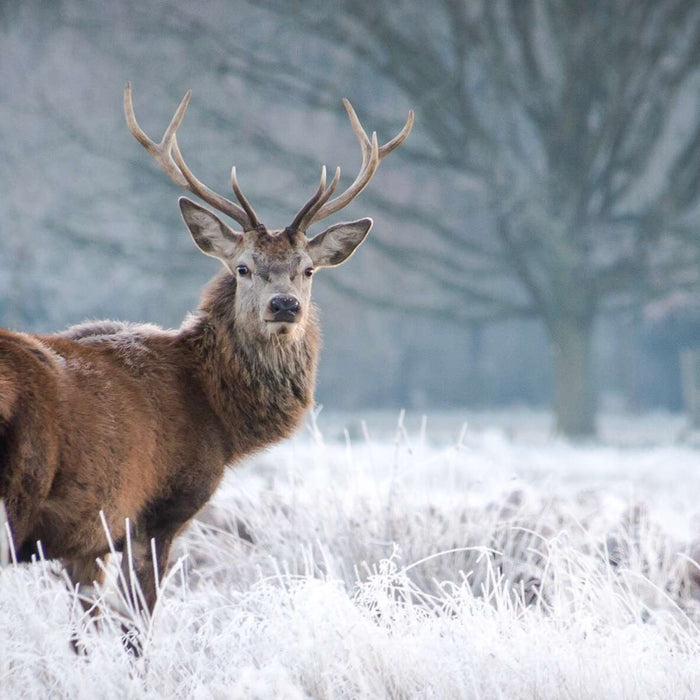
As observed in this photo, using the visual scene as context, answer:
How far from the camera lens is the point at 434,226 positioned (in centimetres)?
1265

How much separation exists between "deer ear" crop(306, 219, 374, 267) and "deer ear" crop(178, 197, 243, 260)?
321mm

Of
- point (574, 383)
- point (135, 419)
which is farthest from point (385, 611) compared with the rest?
point (574, 383)

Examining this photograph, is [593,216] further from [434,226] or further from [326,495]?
[326,495]

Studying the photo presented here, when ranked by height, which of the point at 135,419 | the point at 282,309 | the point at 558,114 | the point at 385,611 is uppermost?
the point at 558,114

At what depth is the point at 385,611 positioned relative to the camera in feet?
10.4

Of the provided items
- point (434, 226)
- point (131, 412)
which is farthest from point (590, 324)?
point (131, 412)

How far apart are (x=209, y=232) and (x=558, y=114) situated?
29.2 ft

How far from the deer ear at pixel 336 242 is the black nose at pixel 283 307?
17.3 inches

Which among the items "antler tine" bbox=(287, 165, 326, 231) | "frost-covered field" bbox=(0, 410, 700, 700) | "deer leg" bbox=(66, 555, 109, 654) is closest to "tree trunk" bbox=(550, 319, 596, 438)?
"frost-covered field" bbox=(0, 410, 700, 700)

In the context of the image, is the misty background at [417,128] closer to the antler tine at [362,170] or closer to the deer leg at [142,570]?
the antler tine at [362,170]

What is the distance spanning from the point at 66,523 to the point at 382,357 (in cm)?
1679

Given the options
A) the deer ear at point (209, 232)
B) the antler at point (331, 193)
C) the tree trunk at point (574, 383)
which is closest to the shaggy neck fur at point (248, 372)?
the deer ear at point (209, 232)

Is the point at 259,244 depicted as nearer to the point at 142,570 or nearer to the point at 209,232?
the point at 209,232

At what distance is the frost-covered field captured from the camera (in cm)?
288
